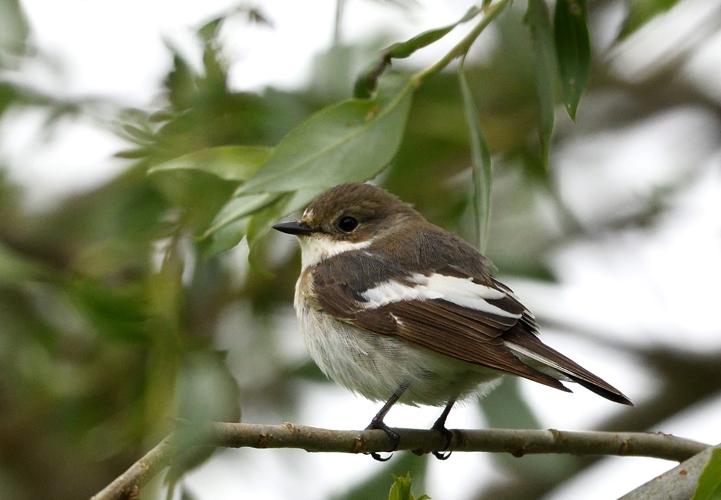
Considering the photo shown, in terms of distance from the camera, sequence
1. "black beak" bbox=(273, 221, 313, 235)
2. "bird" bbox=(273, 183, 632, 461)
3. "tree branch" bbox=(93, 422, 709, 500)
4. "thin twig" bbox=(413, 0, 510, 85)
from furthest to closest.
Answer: "black beak" bbox=(273, 221, 313, 235) → "bird" bbox=(273, 183, 632, 461) → "thin twig" bbox=(413, 0, 510, 85) → "tree branch" bbox=(93, 422, 709, 500)

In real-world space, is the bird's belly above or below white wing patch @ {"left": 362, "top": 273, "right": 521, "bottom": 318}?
below

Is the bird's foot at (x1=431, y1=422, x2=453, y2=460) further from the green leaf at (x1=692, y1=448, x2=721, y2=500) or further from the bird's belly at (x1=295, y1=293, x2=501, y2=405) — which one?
the green leaf at (x1=692, y1=448, x2=721, y2=500)

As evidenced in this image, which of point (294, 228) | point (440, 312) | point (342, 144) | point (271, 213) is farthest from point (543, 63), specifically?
point (294, 228)

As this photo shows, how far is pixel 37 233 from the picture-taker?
16.2 ft

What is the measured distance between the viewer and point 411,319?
11.3 feet

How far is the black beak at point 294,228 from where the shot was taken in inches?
156

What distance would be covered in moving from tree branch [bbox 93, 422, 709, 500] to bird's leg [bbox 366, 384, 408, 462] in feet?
0.11

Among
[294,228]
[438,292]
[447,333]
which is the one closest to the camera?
[447,333]

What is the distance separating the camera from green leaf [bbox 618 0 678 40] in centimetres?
280

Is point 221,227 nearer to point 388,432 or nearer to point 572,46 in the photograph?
point 388,432

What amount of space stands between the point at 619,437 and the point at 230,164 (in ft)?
3.84

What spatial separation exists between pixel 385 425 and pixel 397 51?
1.03 metres

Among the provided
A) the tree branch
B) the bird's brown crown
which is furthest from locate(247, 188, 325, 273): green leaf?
the bird's brown crown

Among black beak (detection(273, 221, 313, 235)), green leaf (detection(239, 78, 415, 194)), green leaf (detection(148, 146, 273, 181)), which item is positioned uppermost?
green leaf (detection(239, 78, 415, 194))
